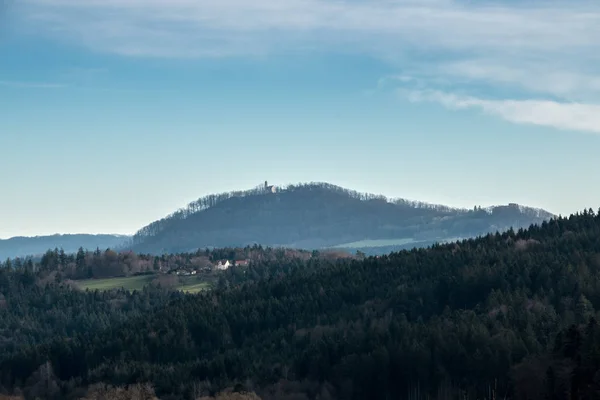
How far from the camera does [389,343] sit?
143000mm

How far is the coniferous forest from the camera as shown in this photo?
127 meters

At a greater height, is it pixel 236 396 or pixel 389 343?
pixel 389 343

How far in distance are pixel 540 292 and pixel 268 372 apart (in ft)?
130

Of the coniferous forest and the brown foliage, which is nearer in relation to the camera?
the brown foliage

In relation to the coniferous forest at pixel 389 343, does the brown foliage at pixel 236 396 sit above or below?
below

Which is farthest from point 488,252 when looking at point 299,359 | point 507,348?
point 507,348

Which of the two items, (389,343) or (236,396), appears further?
(389,343)

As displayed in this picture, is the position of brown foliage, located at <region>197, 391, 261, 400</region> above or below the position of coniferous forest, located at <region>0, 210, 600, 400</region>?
below

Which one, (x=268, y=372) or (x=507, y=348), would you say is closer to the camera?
(x=507, y=348)

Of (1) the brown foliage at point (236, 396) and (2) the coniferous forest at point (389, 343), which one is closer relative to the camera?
(1) the brown foliage at point (236, 396)

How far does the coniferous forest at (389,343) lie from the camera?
127000 millimetres

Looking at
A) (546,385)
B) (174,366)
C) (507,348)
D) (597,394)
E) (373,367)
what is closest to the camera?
(597,394)

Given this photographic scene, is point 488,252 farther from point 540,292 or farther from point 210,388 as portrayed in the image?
point 210,388

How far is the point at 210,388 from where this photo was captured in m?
145
